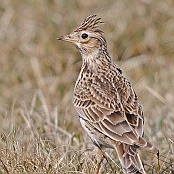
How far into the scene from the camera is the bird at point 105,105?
523cm

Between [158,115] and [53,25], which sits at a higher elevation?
[53,25]

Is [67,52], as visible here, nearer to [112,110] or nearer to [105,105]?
[105,105]

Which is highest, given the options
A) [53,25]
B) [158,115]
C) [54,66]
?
[53,25]

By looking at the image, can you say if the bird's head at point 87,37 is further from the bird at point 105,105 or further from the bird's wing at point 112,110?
the bird's wing at point 112,110

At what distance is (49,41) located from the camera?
9594mm

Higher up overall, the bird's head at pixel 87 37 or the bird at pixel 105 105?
the bird's head at pixel 87 37

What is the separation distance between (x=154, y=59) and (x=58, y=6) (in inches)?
64.0

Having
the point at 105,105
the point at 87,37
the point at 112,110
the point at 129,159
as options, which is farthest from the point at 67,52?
the point at 129,159

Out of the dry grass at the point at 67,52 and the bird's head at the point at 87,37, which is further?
the dry grass at the point at 67,52

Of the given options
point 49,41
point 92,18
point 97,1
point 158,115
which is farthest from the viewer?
point 97,1

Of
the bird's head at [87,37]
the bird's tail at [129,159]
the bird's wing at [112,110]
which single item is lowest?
the bird's tail at [129,159]

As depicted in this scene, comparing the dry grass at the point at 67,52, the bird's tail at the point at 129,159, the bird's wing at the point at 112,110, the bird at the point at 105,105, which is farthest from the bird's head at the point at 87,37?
the bird's tail at the point at 129,159

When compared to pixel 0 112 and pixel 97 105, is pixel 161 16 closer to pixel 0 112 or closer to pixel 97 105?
pixel 0 112

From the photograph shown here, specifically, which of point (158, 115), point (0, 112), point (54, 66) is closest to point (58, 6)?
point (54, 66)
